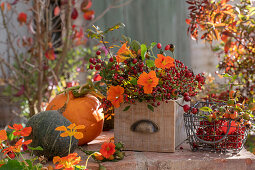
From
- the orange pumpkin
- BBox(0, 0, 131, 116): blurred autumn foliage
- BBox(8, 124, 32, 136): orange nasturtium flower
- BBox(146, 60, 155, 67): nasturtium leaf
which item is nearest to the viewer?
BBox(8, 124, 32, 136): orange nasturtium flower

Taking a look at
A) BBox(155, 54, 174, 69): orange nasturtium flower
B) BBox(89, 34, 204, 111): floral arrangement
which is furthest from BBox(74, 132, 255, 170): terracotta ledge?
BBox(155, 54, 174, 69): orange nasturtium flower

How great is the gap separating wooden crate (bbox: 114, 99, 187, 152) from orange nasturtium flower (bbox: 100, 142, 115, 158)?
155 millimetres

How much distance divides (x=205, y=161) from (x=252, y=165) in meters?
0.14

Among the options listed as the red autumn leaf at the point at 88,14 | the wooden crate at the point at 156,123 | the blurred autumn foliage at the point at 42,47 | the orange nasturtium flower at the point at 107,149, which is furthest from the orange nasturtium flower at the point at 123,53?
the red autumn leaf at the point at 88,14

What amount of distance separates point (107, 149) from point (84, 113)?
264 millimetres

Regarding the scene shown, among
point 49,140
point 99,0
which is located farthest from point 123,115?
point 99,0

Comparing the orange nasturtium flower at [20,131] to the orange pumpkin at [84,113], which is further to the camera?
the orange pumpkin at [84,113]

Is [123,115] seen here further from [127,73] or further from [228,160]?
[228,160]

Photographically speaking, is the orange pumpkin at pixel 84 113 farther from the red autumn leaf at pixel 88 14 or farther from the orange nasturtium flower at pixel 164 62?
the red autumn leaf at pixel 88 14

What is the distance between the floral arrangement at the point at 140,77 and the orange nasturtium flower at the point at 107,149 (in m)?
0.15

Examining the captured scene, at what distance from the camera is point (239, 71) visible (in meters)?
1.63

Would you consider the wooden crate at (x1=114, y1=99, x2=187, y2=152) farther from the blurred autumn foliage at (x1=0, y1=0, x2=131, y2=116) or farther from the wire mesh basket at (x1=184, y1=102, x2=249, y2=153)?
the blurred autumn foliage at (x1=0, y1=0, x2=131, y2=116)

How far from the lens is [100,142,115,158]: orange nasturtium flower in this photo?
96 cm

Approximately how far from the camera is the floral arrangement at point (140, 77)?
3.32 ft
